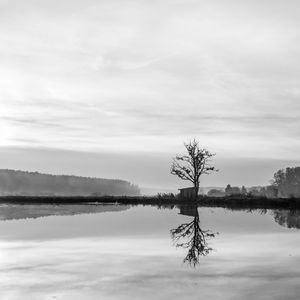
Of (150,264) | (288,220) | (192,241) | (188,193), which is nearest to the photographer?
(150,264)

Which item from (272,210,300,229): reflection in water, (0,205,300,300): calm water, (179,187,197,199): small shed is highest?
(179,187,197,199): small shed

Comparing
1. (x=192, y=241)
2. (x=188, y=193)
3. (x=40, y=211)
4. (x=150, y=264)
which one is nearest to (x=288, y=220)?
(x=192, y=241)

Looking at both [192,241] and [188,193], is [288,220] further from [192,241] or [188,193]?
[188,193]

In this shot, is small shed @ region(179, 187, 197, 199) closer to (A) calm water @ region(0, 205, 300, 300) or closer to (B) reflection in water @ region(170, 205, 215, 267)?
(B) reflection in water @ region(170, 205, 215, 267)

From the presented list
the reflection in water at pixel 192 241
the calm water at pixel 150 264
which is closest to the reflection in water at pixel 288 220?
the calm water at pixel 150 264

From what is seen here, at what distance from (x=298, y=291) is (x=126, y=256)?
9732mm

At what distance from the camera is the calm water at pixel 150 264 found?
637 inches

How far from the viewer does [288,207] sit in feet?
245

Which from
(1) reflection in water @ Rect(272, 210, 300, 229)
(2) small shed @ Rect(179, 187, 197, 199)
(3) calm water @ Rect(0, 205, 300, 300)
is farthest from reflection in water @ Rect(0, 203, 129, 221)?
(2) small shed @ Rect(179, 187, 197, 199)

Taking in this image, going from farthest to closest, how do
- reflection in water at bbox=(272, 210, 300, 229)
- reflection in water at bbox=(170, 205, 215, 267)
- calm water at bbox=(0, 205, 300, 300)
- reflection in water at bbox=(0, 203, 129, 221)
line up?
reflection in water at bbox=(0, 203, 129, 221) < reflection in water at bbox=(272, 210, 300, 229) < reflection in water at bbox=(170, 205, 215, 267) < calm water at bbox=(0, 205, 300, 300)

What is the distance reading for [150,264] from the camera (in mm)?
21719

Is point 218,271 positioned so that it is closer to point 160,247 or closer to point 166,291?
point 166,291

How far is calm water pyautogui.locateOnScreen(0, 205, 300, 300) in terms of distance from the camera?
16.2 m

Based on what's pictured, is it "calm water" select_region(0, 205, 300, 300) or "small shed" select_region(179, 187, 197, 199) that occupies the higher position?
"small shed" select_region(179, 187, 197, 199)
